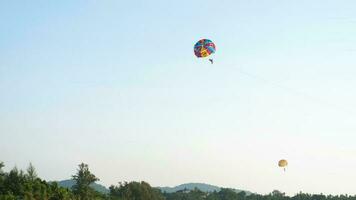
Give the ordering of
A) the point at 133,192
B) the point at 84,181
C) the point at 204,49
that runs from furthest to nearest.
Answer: the point at 133,192
the point at 84,181
the point at 204,49

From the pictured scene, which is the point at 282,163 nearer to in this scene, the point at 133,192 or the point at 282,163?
the point at 282,163

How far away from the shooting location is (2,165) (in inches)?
4031

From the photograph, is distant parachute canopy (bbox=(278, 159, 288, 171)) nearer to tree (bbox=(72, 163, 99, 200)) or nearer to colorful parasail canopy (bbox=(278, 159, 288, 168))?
colorful parasail canopy (bbox=(278, 159, 288, 168))

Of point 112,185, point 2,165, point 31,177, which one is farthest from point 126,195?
point 31,177

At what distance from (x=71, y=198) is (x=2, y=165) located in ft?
89.3

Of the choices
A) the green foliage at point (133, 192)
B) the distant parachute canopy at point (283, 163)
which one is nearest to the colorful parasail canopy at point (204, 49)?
the distant parachute canopy at point (283, 163)

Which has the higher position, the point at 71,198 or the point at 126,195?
the point at 126,195

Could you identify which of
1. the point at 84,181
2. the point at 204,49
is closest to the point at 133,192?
the point at 84,181

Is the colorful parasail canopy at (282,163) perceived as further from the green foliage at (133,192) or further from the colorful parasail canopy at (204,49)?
the green foliage at (133,192)

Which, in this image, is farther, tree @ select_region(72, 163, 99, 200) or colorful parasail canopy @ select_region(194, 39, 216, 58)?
tree @ select_region(72, 163, 99, 200)

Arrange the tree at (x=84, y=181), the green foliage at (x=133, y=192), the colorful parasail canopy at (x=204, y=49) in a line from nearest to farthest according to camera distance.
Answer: the colorful parasail canopy at (x=204, y=49) < the tree at (x=84, y=181) < the green foliage at (x=133, y=192)

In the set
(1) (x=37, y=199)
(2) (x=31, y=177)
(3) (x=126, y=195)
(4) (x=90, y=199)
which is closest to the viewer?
(1) (x=37, y=199)

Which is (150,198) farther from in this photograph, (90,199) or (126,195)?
(90,199)

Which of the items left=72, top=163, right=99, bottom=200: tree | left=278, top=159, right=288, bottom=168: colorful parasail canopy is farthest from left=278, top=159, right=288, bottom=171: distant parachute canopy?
left=72, top=163, right=99, bottom=200: tree
